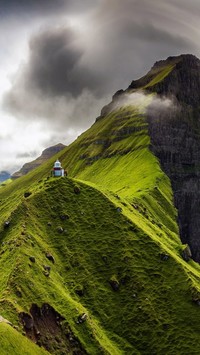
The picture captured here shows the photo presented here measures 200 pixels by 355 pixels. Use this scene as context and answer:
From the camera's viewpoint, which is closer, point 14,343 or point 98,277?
point 14,343

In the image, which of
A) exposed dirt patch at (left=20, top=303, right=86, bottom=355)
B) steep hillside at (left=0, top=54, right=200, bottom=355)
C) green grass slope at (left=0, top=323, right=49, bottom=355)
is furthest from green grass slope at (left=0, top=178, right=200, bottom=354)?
green grass slope at (left=0, top=323, right=49, bottom=355)

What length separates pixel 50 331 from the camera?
388ft

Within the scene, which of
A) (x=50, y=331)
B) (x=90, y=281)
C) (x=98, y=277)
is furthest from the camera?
(x=98, y=277)

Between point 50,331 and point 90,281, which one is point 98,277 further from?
point 50,331

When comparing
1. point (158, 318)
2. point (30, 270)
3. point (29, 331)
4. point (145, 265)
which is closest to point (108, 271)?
point (145, 265)

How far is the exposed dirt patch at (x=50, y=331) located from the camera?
111562mm

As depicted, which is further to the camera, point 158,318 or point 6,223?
point 6,223

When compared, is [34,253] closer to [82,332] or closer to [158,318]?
[82,332]

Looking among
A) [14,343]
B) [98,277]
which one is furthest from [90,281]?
[14,343]

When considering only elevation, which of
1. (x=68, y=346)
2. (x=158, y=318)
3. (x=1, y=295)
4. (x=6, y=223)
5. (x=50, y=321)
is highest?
(x=6, y=223)

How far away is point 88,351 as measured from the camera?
121 metres

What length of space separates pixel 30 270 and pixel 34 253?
408 inches

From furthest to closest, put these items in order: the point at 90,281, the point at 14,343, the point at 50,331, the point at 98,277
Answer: the point at 98,277
the point at 90,281
the point at 50,331
the point at 14,343

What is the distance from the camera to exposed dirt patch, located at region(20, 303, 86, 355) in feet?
366
